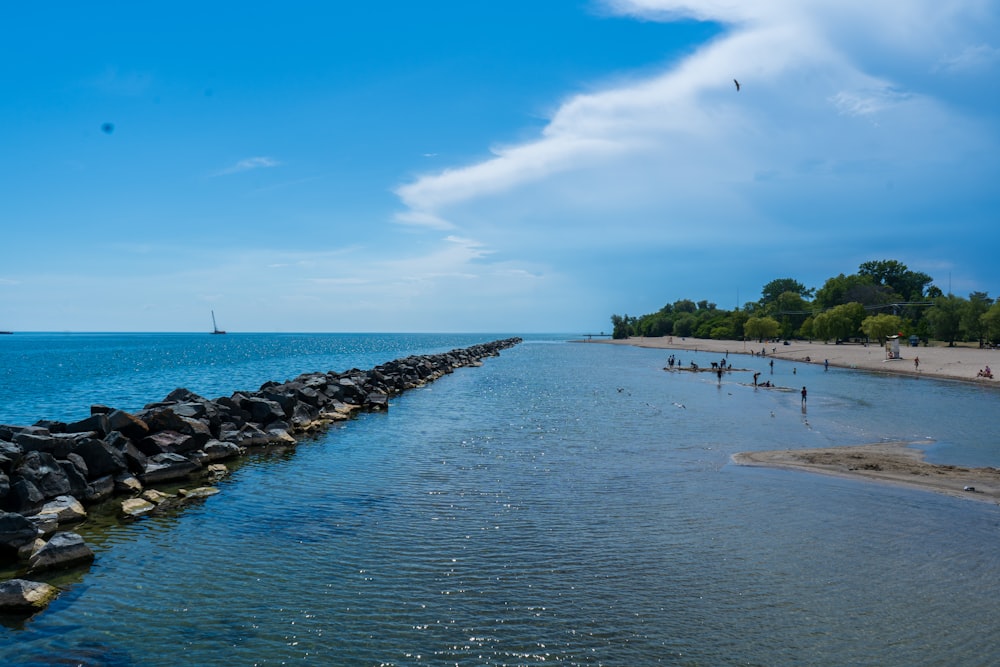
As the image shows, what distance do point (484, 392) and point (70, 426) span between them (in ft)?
105

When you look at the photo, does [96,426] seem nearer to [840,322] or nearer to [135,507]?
[135,507]

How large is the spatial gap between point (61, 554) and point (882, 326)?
128701 mm

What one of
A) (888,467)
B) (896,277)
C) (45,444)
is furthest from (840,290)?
(45,444)

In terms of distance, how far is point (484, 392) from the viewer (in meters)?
50.1

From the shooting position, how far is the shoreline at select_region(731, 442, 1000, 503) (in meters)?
17.4

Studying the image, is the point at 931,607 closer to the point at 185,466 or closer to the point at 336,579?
the point at 336,579

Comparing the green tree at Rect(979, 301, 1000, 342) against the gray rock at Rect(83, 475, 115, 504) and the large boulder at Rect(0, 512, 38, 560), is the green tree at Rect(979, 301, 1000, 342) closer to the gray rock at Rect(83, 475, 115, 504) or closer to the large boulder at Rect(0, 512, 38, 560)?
the gray rock at Rect(83, 475, 115, 504)

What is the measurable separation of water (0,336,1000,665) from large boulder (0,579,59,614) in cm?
30

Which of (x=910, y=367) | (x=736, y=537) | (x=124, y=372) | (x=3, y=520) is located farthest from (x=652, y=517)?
(x=124, y=372)

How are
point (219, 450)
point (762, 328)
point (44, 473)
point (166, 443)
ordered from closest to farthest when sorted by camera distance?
point (44, 473)
point (166, 443)
point (219, 450)
point (762, 328)

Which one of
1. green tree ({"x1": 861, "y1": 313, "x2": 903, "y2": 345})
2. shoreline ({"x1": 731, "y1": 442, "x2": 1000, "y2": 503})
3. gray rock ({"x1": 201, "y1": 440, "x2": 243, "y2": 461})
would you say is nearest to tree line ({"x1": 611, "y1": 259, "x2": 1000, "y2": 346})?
green tree ({"x1": 861, "y1": 313, "x2": 903, "y2": 345})

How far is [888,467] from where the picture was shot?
19.8 meters

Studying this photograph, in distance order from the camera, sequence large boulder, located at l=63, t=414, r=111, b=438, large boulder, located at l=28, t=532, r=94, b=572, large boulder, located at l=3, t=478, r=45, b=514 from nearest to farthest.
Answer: large boulder, located at l=28, t=532, r=94, b=572 < large boulder, located at l=3, t=478, r=45, b=514 < large boulder, located at l=63, t=414, r=111, b=438

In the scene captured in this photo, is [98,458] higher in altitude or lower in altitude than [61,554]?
higher
